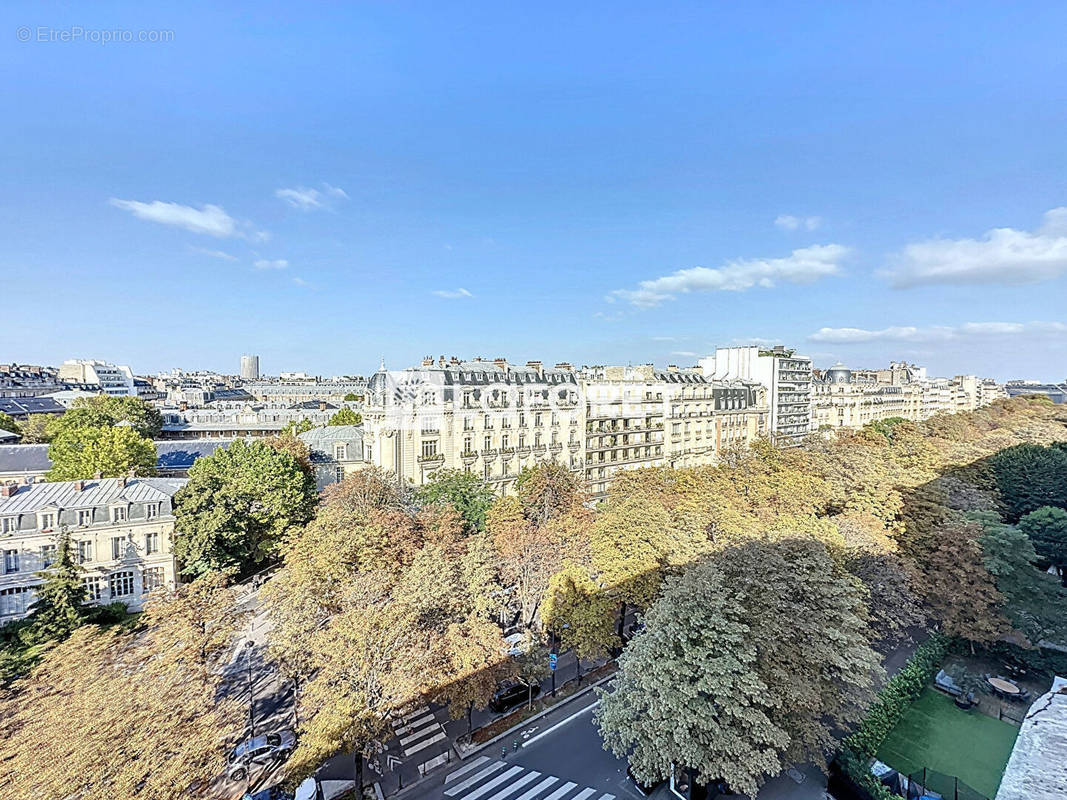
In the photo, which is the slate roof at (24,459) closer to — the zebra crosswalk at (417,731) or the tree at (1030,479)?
the zebra crosswalk at (417,731)

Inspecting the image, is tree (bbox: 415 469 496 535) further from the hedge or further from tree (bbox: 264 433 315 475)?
the hedge

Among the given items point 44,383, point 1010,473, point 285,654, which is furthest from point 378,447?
point 44,383

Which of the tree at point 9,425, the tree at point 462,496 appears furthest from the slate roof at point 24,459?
the tree at point 462,496

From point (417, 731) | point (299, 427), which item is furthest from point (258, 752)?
point (299, 427)

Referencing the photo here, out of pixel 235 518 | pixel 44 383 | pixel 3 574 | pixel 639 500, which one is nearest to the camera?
pixel 3 574

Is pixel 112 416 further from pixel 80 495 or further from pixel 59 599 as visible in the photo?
pixel 59 599

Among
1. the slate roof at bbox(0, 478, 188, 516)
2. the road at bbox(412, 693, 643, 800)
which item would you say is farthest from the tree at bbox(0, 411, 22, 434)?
the road at bbox(412, 693, 643, 800)

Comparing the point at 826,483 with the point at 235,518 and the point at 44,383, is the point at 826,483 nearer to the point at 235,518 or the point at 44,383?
the point at 235,518
